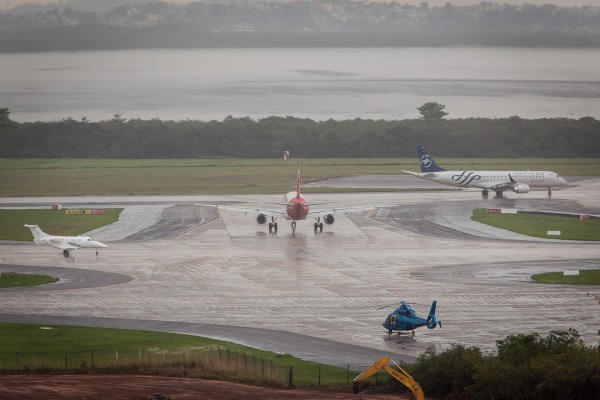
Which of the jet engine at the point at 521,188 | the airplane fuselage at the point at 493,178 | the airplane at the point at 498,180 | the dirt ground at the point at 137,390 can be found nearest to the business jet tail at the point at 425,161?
the airplane at the point at 498,180

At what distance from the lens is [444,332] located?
72188 mm

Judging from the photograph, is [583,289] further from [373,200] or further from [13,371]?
[373,200]

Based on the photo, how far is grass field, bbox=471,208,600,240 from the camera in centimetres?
11725

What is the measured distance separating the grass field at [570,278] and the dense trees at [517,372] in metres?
28.3

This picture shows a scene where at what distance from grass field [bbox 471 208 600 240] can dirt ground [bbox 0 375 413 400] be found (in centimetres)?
6352

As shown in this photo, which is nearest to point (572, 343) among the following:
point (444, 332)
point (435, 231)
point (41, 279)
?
point (444, 332)

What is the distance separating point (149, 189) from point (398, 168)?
48667mm

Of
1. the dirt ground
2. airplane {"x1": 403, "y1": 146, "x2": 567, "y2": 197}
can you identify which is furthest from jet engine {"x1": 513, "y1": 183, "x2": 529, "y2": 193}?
the dirt ground

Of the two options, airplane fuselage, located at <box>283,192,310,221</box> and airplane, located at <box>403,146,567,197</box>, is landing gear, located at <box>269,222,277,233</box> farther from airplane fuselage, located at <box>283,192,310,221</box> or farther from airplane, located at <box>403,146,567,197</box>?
airplane, located at <box>403,146,567,197</box>

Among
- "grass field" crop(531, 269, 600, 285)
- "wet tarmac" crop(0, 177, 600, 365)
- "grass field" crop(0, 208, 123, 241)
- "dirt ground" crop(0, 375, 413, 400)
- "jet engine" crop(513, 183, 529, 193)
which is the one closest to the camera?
"dirt ground" crop(0, 375, 413, 400)

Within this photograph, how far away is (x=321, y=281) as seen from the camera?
90.6 metres

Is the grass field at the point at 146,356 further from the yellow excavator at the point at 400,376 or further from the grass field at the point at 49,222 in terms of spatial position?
the grass field at the point at 49,222

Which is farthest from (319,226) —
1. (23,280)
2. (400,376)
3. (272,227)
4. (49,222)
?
(400,376)

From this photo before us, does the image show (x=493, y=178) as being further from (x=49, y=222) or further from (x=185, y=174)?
(x=49, y=222)
